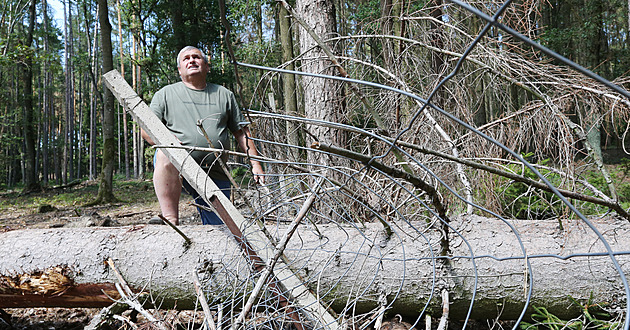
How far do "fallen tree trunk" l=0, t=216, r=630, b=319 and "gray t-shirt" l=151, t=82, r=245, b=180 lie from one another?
0.67 metres

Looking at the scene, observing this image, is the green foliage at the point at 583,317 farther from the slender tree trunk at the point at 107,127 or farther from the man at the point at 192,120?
the slender tree trunk at the point at 107,127

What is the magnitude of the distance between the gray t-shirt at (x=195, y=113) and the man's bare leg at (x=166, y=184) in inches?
7.7

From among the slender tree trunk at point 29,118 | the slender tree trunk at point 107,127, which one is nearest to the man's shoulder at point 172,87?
the slender tree trunk at point 107,127

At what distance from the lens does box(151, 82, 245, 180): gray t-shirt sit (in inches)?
110

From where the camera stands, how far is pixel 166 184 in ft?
8.75

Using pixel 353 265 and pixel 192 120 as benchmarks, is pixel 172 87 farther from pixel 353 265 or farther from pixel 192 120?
pixel 353 265

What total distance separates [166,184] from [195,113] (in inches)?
23.2

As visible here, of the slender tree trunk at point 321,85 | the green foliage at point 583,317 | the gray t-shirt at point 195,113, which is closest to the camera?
the green foliage at point 583,317


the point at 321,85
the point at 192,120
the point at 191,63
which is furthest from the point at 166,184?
the point at 321,85

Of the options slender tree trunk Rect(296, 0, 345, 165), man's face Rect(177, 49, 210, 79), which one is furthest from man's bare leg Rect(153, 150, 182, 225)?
slender tree trunk Rect(296, 0, 345, 165)

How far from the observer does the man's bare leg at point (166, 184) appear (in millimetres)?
2658

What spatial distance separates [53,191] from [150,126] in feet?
44.2

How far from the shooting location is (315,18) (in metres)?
3.45

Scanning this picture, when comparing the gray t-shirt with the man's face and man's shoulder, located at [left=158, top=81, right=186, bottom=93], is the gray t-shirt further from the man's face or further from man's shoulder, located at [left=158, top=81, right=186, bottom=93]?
the man's face
